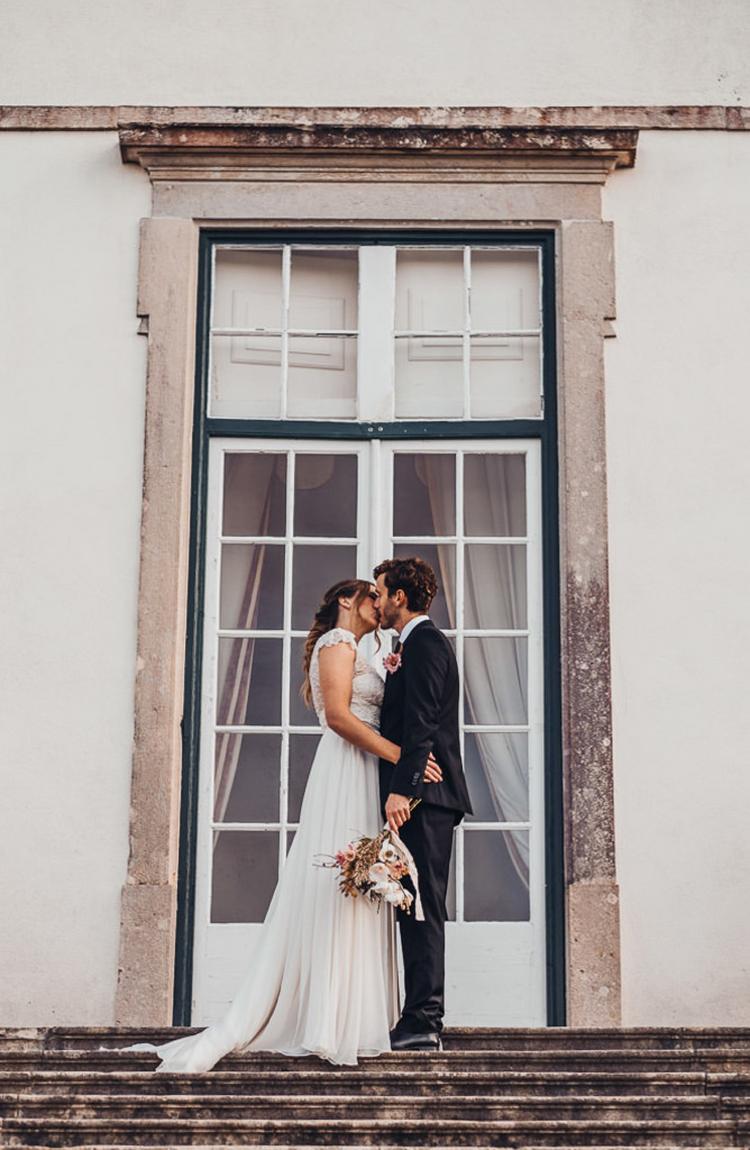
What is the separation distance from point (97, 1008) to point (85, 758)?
86 centimetres

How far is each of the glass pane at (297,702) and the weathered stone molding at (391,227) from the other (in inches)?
16.4

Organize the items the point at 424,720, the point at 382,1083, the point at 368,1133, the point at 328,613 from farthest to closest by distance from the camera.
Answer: the point at 328,613 → the point at 424,720 → the point at 382,1083 → the point at 368,1133

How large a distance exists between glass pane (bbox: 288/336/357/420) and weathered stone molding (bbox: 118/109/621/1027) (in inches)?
16.5

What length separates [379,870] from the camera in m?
6.46

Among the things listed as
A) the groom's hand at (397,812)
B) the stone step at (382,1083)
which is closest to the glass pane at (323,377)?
the groom's hand at (397,812)

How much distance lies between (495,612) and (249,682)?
0.93 meters

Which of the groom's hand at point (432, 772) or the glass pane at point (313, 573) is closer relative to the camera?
the groom's hand at point (432, 772)

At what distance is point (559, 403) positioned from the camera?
8039mm

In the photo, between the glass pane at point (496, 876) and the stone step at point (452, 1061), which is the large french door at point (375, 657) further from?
the stone step at point (452, 1061)

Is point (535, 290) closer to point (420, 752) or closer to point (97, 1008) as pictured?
point (420, 752)

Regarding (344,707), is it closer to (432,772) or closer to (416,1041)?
(432,772)

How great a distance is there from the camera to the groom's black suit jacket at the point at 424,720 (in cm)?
661
